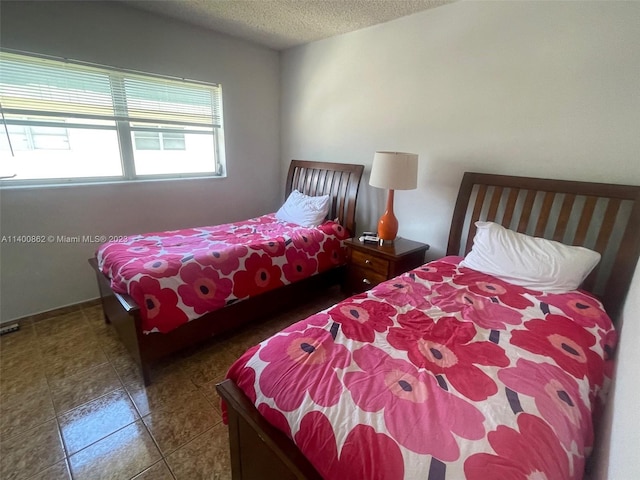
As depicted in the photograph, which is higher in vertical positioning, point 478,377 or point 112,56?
point 112,56

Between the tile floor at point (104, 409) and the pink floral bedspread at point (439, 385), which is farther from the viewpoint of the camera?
the tile floor at point (104, 409)

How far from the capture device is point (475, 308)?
4.72 ft

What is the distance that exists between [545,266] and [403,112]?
5.22 feet

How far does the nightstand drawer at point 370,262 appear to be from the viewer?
2.27 meters

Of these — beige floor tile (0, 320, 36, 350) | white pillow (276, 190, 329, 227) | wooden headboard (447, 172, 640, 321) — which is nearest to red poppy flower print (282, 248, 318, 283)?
white pillow (276, 190, 329, 227)

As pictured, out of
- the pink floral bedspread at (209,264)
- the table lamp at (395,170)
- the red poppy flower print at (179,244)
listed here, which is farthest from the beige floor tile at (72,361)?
the table lamp at (395,170)

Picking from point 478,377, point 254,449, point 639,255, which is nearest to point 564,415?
point 478,377

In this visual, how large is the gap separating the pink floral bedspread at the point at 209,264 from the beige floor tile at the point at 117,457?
0.51 metres

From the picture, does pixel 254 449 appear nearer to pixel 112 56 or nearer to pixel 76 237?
pixel 76 237

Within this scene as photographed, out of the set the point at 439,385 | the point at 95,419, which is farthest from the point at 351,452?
the point at 95,419

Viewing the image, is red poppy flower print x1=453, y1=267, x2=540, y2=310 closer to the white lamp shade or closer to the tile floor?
the white lamp shade

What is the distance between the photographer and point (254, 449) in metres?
0.99

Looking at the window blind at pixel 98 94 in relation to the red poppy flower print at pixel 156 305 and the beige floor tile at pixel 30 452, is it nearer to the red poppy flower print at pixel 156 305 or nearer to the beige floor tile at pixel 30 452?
the red poppy flower print at pixel 156 305

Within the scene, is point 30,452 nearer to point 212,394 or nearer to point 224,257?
point 212,394
